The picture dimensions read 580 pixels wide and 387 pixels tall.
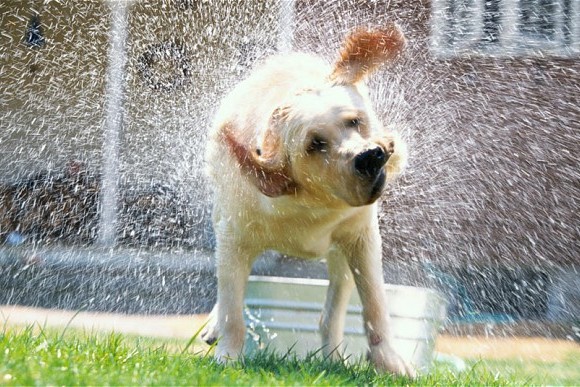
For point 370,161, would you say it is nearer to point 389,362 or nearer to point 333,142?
point 333,142

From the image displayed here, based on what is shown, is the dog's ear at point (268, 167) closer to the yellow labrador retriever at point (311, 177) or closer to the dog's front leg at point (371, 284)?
the yellow labrador retriever at point (311, 177)

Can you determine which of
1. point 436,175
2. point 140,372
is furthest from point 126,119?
point 140,372

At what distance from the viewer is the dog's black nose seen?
12.0 feet

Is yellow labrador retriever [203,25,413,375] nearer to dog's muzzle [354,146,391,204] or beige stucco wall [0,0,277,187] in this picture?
dog's muzzle [354,146,391,204]

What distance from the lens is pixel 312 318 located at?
17.2 feet

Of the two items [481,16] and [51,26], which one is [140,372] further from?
[51,26]

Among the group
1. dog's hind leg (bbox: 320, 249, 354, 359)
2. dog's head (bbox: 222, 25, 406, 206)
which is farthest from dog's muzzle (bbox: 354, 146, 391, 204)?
dog's hind leg (bbox: 320, 249, 354, 359)

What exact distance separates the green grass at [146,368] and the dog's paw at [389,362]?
62 millimetres

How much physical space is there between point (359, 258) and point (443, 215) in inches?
205

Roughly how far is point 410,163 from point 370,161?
13.8 feet

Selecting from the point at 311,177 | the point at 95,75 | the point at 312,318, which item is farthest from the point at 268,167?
the point at 95,75

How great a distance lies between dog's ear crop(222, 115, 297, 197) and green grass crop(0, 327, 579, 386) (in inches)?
28.7

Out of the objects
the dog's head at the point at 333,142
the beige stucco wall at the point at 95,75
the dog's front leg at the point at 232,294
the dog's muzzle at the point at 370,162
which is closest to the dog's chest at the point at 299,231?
the dog's front leg at the point at 232,294

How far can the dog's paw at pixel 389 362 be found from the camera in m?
4.32
